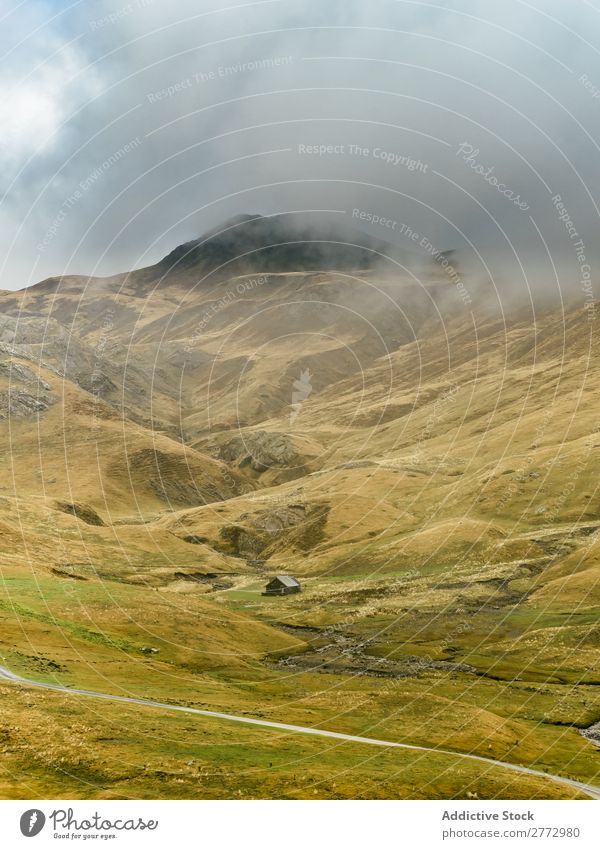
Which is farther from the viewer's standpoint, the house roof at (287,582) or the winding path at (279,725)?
the house roof at (287,582)

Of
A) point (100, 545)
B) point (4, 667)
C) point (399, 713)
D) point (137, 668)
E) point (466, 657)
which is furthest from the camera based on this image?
point (100, 545)

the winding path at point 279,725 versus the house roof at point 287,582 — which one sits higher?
the house roof at point 287,582

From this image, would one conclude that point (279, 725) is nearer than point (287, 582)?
Yes

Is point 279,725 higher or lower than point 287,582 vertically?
lower

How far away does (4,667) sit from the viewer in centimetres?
6819

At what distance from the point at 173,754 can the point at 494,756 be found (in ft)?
98.9

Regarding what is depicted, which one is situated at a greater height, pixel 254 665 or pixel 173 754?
pixel 254 665

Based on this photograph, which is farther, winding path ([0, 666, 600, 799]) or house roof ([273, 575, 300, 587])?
house roof ([273, 575, 300, 587])

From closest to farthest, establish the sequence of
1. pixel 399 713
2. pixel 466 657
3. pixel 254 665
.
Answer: pixel 399 713 < pixel 254 665 < pixel 466 657

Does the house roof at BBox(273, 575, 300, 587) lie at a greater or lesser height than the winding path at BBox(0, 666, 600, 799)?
greater
